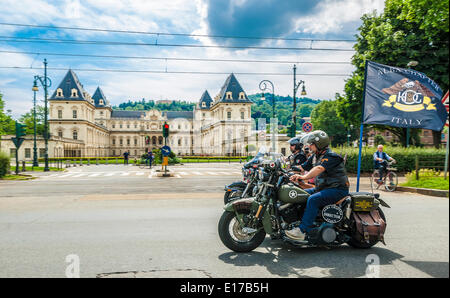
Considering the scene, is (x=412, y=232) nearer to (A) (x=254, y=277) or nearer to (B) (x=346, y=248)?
(B) (x=346, y=248)

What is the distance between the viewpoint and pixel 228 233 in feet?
15.2

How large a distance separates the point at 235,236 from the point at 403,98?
3.32 m

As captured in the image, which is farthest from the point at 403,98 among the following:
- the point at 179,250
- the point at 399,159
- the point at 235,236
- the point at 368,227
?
the point at 399,159

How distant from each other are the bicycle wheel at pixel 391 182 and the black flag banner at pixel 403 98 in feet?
24.5

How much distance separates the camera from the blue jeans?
176 inches

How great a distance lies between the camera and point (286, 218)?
4.70 m

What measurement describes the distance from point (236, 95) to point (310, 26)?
272 feet

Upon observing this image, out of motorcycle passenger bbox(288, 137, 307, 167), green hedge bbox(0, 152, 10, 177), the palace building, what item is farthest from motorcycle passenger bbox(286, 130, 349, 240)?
the palace building

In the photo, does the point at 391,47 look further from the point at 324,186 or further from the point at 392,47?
the point at 324,186

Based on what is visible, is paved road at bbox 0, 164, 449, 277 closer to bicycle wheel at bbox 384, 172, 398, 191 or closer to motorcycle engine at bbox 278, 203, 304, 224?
motorcycle engine at bbox 278, 203, 304, 224

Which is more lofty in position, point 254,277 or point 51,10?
point 51,10

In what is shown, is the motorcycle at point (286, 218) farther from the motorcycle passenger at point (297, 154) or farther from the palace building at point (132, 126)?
→ the palace building at point (132, 126)
